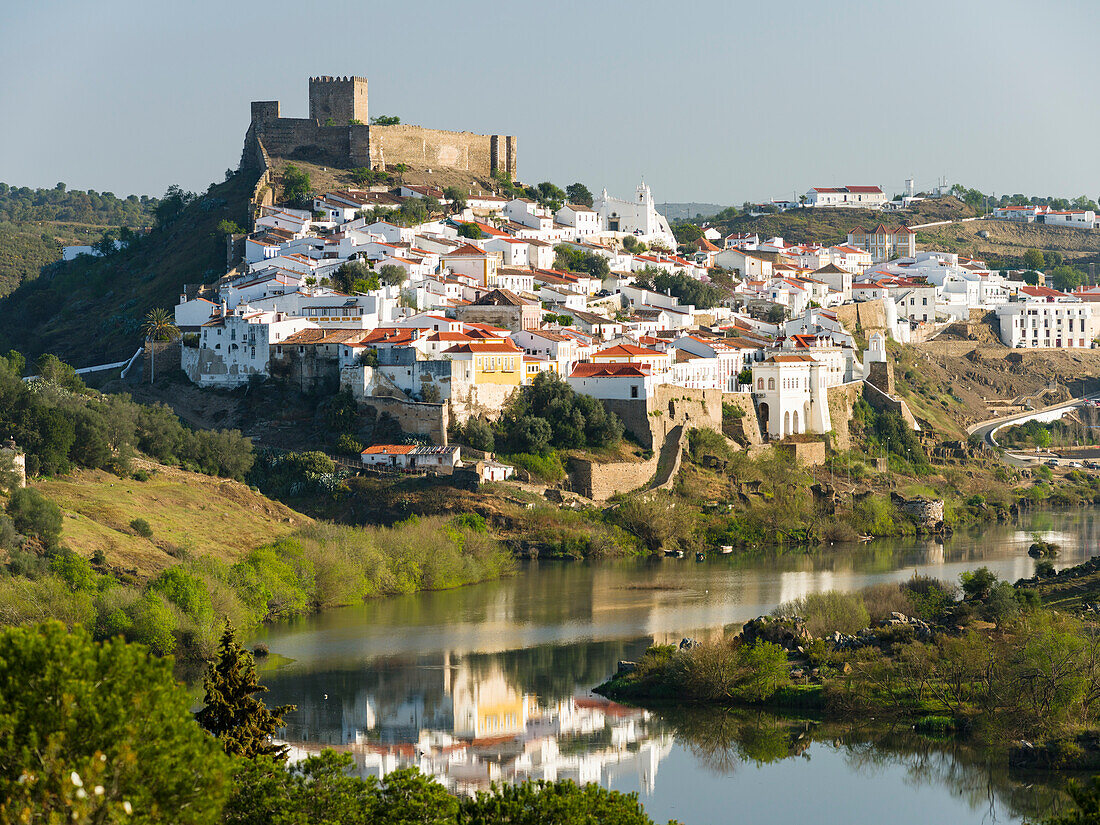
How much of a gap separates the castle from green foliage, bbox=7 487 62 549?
2986cm

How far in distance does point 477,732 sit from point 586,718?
60.4 inches

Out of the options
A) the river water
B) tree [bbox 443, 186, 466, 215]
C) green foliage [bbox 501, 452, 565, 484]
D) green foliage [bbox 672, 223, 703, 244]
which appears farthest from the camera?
green foliage [bbox 672, 223, 703, 244]

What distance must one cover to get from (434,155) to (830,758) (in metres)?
42.9

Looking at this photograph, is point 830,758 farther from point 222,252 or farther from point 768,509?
point 222,252

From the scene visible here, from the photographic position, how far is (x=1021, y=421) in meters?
53.8

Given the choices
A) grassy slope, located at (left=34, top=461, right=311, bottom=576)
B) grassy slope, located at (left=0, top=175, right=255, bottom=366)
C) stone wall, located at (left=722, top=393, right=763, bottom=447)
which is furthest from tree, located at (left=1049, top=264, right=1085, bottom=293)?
grassy slope, located at (left=34, top=461, right=311, bottom=576)

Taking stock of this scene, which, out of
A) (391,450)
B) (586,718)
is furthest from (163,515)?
(586,718)

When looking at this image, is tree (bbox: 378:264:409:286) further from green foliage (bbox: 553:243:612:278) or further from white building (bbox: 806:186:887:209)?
white building (bbox: 806:186:887:209)

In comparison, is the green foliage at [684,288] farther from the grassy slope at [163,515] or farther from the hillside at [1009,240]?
the hillside at [1009,240]

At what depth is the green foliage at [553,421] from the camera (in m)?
38.8

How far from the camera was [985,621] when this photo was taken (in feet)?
85.0

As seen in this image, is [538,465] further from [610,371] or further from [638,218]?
[638,218]

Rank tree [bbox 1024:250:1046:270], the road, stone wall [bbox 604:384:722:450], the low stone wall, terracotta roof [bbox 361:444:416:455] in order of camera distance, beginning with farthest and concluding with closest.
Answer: tree [bbox 1024:250:1046:270]
the road
the low stone wall
stone wall [bbox 604:384:722:450]
terracotta roof [bbox 361:444:416:455]

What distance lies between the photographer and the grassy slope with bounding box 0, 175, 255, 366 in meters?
47.2
